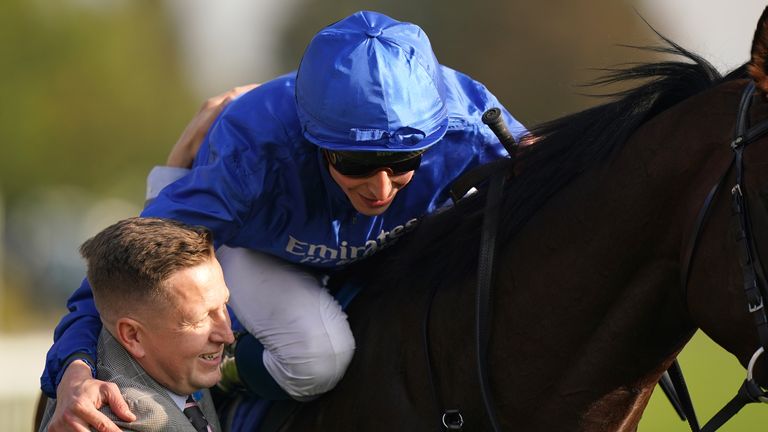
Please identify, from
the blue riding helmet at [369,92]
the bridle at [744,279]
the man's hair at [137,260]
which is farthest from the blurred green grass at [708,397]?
the man's hair at [137,260]

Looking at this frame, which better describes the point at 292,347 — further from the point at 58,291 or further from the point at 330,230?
the point at 58,291

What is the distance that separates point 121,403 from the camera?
2.39 m

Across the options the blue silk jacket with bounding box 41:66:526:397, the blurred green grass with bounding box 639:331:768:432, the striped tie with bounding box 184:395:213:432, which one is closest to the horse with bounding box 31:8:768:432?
the blue silk jacket with bounding box 41:66:526:397

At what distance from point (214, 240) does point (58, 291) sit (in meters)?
23.3

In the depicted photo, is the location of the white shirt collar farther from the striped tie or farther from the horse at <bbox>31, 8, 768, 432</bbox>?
the horse at <bbox>31, 8, 768, 432</bbox>

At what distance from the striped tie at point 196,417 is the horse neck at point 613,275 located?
→ 668 millimetres

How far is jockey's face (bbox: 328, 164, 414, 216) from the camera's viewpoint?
8.55ft

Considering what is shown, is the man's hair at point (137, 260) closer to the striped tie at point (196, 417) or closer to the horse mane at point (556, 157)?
A: the striped tie at point (196, 417)

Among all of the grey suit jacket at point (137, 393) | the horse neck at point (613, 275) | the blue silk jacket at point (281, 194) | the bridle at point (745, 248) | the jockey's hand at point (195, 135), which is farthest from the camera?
the jockey's hand at point (195, 135)

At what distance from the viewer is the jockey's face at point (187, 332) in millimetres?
2471

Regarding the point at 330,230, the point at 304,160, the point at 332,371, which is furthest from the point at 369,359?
the point at 304,160

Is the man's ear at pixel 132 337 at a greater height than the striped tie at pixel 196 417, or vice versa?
the man's ear at pixel 132 337

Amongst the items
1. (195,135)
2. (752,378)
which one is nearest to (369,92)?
(752,378)

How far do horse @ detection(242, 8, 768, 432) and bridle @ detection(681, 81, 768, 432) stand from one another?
0.01 m
